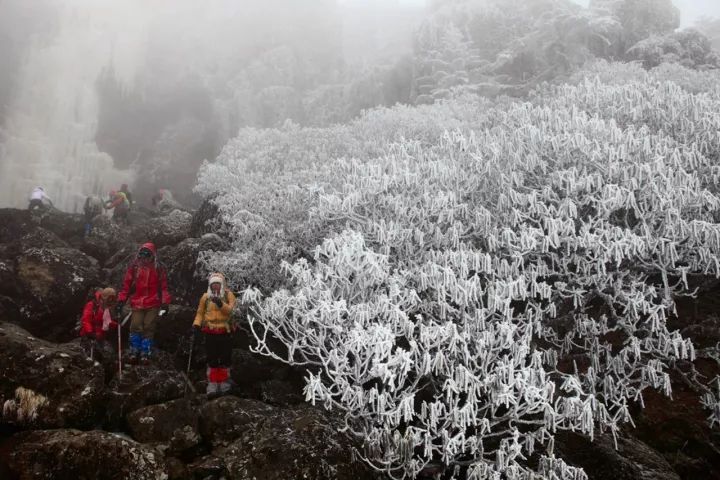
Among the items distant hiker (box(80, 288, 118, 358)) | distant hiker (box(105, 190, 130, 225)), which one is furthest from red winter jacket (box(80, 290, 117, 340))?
distant hiker (box(105, 190, 130, 225))

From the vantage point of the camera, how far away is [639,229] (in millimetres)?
8445

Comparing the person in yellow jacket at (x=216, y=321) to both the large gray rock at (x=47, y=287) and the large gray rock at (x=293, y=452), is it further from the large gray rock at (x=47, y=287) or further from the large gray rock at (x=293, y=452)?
the large gray rock at (x=47, y=287)

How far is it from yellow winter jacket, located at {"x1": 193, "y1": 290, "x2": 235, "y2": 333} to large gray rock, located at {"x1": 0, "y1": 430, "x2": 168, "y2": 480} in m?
2.33

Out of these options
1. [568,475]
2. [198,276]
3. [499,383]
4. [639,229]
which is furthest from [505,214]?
[198,276]

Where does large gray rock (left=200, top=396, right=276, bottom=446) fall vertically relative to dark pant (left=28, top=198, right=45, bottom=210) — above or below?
below

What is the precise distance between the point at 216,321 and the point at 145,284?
1885 millimetres

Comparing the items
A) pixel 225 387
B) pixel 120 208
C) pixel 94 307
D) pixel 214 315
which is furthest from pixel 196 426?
pixel 120 208

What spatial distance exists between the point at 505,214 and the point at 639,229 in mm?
2310

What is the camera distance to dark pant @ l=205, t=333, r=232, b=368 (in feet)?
29.3

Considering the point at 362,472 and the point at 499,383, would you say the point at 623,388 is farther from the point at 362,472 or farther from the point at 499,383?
the point at 362,472

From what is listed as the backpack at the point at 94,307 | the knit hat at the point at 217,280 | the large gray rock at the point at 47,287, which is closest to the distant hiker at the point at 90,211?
the large gray rock at the point at 47,287

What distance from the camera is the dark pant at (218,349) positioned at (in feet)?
29.3

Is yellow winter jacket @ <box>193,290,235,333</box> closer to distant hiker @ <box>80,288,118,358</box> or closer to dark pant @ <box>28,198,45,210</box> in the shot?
distant hiker @ <box>80,288,118,358</box>

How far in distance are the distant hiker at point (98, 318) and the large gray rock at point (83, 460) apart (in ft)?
10.6
